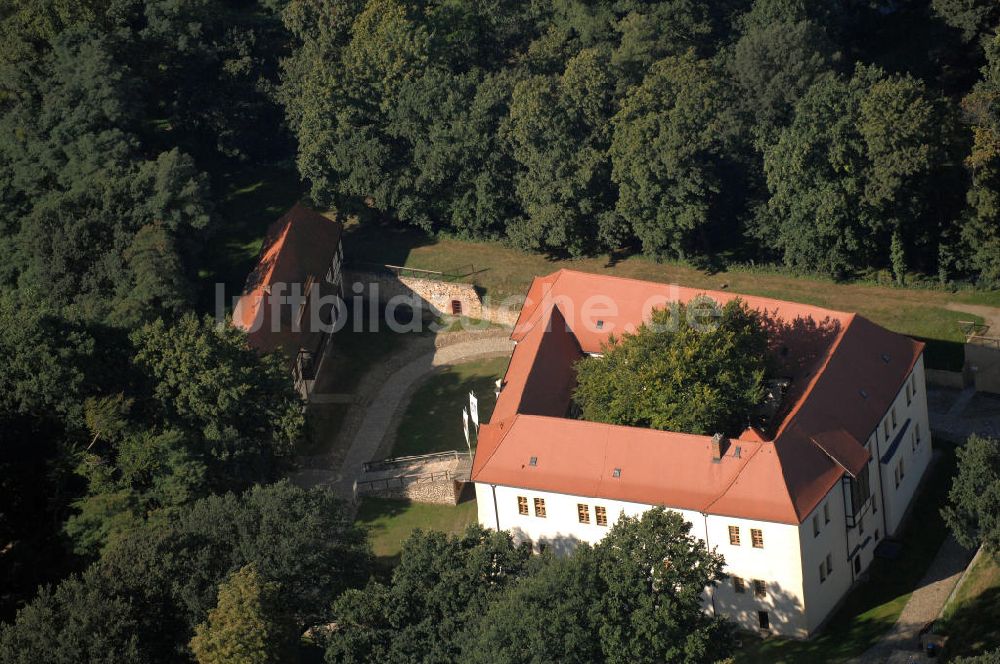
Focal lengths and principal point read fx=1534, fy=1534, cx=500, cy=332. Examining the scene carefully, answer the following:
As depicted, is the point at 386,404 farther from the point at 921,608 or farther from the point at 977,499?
the point at 977,499

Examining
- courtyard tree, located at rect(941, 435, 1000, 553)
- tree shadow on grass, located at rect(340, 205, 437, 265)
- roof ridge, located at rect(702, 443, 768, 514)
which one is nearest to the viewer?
courtyard tree, located at rect(941, 435, 1000, 553)

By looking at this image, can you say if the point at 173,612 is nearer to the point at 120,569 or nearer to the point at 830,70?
the point at 120,569

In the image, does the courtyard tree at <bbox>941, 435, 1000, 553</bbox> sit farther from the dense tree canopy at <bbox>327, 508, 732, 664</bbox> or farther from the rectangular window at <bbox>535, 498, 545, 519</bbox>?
the rectangular window at <bbox>535, 498, 545, 519</bbox>

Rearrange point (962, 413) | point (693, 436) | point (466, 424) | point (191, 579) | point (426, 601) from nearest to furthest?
point (426, 601) < point (191, 579) < point (693, 436) < point (466, 424) < point (962, 413)

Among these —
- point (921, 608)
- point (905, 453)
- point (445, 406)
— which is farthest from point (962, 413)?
point (445, 406)

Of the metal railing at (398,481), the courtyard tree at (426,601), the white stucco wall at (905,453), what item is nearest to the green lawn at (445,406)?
the metal railing at (398,481)

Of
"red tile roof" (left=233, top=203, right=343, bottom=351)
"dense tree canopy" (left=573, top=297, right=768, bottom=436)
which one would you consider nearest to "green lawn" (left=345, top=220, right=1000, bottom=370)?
"red tile roof" (left=233, top=203, right=343, bottom=351)
